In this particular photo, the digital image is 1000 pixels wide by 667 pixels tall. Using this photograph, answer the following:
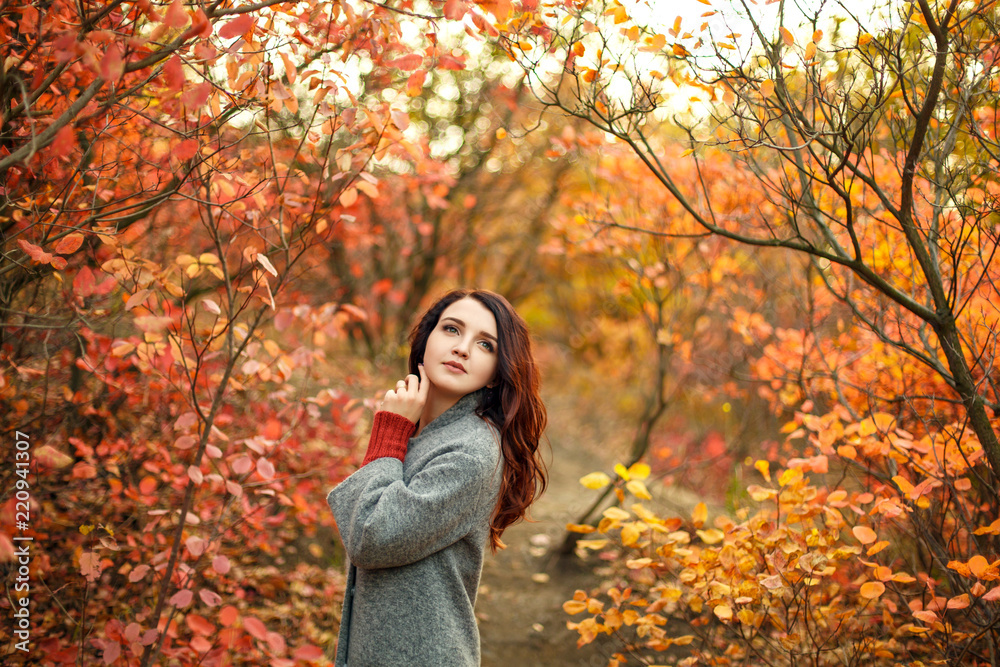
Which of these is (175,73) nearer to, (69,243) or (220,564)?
(69,243)

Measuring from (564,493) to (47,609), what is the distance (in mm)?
4545

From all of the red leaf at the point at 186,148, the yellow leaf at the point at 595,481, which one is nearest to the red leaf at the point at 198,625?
the yellow leaf at the point at 595,481

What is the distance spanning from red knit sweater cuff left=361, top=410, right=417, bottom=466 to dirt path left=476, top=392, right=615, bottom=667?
243 cm

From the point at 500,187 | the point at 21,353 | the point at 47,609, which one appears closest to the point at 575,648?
the point at 47,609

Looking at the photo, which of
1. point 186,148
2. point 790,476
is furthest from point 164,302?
point 790,476

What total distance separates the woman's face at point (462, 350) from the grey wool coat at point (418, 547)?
0.15m

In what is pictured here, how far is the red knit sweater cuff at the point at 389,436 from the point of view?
72.5 inches

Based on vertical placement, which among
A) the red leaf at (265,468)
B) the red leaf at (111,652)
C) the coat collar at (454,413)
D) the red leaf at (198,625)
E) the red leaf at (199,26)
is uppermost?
the red leaf at (199,26)

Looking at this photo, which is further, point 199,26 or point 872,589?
point 872,589

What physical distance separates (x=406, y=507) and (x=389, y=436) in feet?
0.93

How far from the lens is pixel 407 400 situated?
1.91m

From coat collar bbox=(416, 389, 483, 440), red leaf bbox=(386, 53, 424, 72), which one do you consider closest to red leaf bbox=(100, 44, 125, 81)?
red leaf bbox=(386, 53, 424, 72)

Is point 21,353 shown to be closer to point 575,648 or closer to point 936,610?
point 575,648

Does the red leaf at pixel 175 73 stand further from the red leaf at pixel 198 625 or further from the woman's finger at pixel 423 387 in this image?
the red leaf at pixel 198 625
